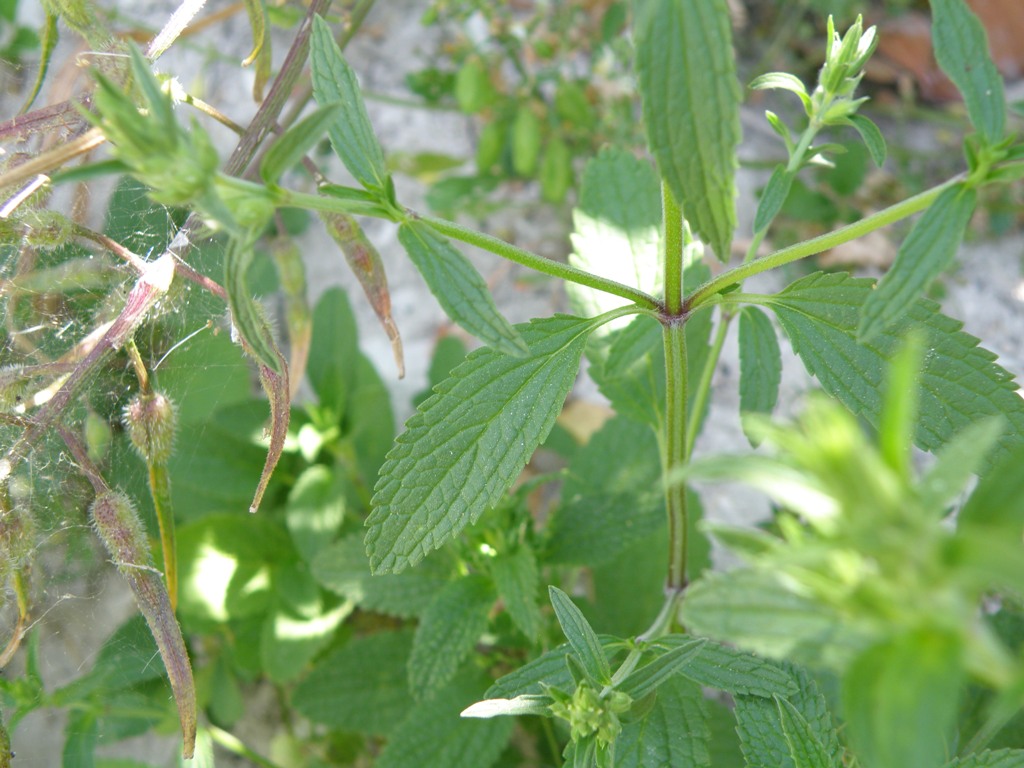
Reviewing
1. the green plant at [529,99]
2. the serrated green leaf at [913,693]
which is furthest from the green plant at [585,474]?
the green plant at [529,99]

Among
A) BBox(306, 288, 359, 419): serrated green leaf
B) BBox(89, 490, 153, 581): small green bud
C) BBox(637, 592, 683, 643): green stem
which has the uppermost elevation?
BBox(306, 288, 359, 419): serrated green leaf

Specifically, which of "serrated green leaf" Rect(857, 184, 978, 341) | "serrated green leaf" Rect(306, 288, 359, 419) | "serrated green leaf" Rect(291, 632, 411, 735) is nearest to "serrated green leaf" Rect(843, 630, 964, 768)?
"serrated green leaf" Rect(857, 184, 978, 341)

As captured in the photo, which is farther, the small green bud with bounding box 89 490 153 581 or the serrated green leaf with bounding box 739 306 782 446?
the serrated green leaf with bounding box 739 306 782 446

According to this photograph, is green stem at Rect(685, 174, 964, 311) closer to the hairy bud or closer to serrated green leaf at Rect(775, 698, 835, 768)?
serrated green leaf at Rect(775, 698, 835, 768)

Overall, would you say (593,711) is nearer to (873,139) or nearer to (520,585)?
(520,585)

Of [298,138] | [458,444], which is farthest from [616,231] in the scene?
[298,138]

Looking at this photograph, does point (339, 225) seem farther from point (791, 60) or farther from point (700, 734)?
point (791, 60)

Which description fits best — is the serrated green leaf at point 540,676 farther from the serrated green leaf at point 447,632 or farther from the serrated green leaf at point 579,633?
the serrated green leaf at point 447,632
